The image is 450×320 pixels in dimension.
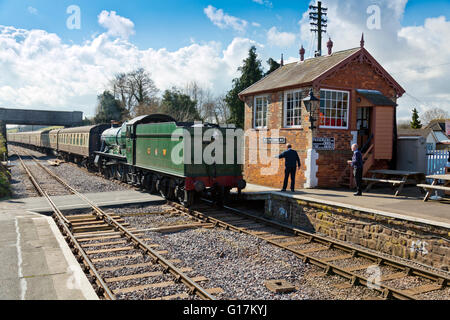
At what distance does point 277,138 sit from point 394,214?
6617mm

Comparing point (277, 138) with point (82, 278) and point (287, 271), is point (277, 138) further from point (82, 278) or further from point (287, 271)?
point (82, 278)

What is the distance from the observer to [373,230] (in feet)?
25.5

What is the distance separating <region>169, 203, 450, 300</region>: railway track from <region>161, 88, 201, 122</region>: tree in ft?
105

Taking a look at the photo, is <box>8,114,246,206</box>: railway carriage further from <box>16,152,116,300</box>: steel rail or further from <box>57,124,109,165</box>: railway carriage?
<box>57,124,109,165</box>: railway carriage

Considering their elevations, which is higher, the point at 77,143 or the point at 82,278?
the point at 77,143

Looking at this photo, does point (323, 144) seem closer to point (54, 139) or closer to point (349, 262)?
point (349, 262)

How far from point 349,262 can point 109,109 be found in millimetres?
44795

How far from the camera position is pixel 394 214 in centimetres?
739

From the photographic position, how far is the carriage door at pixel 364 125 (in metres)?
13.0

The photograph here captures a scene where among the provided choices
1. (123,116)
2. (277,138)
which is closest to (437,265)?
(277,138)

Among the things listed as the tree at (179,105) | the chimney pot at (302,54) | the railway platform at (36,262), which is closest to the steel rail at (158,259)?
the railway platform at (36,262)

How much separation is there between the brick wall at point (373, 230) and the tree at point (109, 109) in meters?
40.1

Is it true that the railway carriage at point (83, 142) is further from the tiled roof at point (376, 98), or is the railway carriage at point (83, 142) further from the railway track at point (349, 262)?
the tiled roof at point (376, 98)

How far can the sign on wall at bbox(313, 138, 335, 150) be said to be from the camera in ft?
39.4
